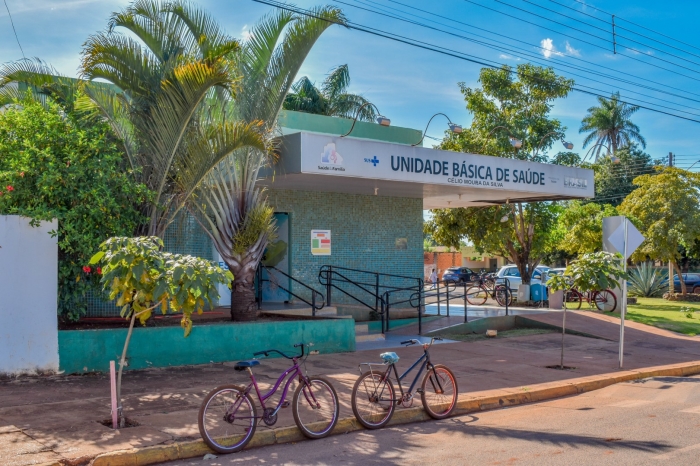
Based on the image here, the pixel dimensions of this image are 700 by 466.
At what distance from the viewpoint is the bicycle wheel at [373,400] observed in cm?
841

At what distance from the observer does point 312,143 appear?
46.5 ft

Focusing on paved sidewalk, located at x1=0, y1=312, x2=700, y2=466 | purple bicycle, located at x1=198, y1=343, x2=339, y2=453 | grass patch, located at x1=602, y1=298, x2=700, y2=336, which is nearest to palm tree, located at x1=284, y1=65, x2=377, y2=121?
grass patch, located at x1=602, y1=298, x2=700, y2=336

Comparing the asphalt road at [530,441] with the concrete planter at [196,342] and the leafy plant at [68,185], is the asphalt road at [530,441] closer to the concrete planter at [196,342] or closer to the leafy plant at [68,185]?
the concrete planter at [196,342]

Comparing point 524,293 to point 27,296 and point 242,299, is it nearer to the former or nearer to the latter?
point 242,299

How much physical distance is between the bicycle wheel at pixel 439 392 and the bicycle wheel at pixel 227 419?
8.11ft

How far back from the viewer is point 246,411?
748 cm

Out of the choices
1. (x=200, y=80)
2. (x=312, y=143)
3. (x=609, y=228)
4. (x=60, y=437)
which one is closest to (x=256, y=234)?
(x=312, y=143)

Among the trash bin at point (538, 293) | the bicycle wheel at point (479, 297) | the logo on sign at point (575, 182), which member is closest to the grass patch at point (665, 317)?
the trash bin at point (538, 293)

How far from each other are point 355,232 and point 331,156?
4994mm

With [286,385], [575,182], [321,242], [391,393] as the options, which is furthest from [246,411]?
[575,182]

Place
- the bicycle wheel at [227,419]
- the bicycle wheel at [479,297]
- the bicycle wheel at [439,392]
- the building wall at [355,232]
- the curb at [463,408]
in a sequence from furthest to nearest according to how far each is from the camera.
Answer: the bicycle wheel at [479,297]
the building wall at [355,232]
the bicycle wheel at [439,392]
the bicycle wheel at [227,419]
the curb at [463,408]

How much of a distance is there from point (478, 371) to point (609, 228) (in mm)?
9503

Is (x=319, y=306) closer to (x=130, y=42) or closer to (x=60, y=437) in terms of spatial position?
(x=130, y=42)

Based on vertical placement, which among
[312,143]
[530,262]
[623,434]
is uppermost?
[312,143]
